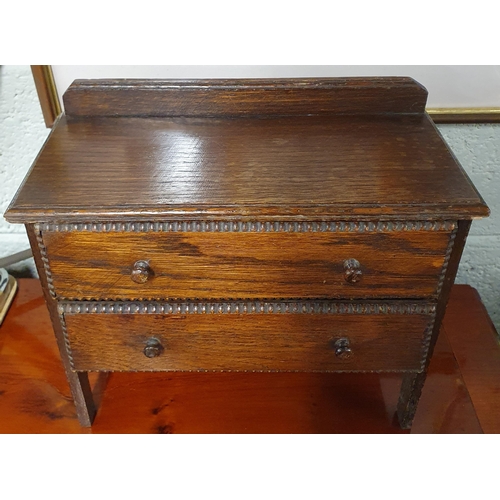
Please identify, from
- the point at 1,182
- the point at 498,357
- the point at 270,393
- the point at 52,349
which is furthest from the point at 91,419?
the point at 498,357

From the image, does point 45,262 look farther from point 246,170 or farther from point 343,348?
point 343,348

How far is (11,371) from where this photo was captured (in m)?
1.35

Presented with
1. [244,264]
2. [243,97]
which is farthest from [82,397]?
[243,97]

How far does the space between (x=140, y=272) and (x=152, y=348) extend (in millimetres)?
181

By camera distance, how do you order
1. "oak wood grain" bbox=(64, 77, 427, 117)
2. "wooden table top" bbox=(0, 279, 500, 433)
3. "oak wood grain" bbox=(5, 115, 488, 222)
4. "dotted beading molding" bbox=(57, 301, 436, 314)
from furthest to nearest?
"wooden table top" bbox=(0, 279, 500, 433)
"oak wood grain" bbox=(64, 77, 427, 117)
"dotted beading molding" bbox=(57, 301, 436, 314)
"oak wood grain" bbox=(5, 115, 488, 222)

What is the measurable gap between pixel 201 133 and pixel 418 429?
79 centimetres

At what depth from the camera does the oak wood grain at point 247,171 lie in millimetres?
896

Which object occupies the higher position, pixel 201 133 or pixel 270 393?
pixel 201 133

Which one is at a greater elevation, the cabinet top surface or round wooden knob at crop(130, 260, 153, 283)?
the cabinet top surface

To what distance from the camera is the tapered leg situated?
95 centimetres

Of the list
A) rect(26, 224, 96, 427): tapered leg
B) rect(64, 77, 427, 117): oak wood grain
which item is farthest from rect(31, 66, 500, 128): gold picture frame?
rect(26, 224, 96, 427): tapered leg

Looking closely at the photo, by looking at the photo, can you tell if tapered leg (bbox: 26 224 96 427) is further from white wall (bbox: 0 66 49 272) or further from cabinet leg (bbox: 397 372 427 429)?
cabinet leg (bbox: 397 372 427 429)

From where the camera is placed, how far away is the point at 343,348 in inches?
41.4

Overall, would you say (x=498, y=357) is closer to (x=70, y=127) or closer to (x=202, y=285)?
(x=202, y=285)
